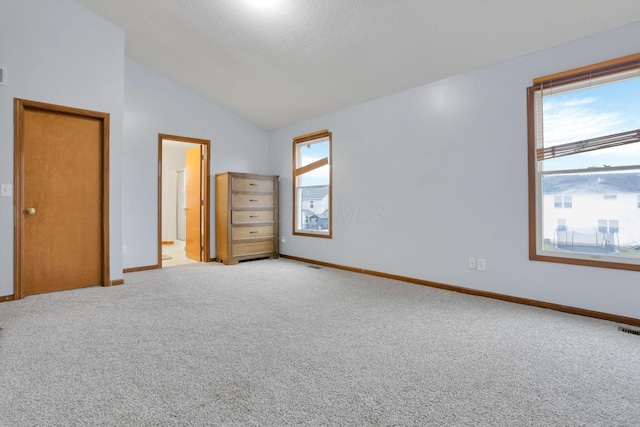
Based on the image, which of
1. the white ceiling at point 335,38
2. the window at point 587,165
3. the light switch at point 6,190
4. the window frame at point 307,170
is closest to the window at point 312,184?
the window frame at point 307,170

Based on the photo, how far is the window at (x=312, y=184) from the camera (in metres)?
5.24

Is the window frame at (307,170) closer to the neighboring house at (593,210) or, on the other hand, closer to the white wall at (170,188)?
the neighboring house at (593,210)

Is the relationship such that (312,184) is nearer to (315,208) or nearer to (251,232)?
(315,208)

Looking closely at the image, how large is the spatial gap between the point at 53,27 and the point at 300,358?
4.22 metres

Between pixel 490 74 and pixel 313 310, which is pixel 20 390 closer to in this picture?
pixel 313 310

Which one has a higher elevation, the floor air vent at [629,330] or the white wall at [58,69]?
the white wall at [58,69]

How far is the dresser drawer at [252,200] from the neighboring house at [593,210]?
4.05 meters

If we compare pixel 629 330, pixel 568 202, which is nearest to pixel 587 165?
pixel 568 202

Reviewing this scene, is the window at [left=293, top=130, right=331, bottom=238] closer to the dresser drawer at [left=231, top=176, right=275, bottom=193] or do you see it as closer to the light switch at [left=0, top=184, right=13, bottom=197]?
the dresser drawer at [left=231, top=176, right=275, bottom=193]

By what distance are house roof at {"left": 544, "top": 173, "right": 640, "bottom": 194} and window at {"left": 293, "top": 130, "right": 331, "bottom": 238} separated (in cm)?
288

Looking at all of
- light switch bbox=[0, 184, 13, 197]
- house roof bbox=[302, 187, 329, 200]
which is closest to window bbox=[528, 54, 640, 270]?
house roof bbox=[302, 187, 329, 200]

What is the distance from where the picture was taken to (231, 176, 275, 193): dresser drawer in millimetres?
5320

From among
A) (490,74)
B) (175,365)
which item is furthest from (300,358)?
(490,74)

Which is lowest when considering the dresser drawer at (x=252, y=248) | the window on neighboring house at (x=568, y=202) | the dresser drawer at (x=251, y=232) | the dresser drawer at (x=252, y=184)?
the dresser drawer at (x=252, y=248)
